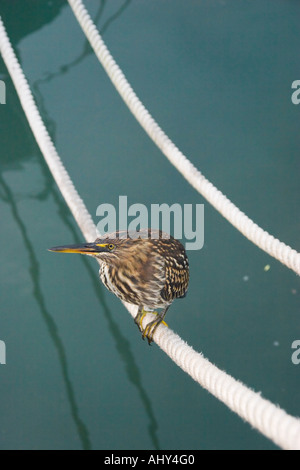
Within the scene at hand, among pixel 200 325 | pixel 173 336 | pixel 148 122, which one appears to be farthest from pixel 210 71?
pixel 173 336

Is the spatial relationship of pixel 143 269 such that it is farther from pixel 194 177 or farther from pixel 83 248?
pixel 194 177

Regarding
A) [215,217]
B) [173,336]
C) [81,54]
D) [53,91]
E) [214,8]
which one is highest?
[214,8]

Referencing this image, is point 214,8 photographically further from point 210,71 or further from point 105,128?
point 105,128

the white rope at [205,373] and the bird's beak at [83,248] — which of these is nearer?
the white rope at [205,373]

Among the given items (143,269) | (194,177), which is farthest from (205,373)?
(194,177)

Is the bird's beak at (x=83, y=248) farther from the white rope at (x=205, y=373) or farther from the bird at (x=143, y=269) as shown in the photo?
the white rope at (x=205, y=373)

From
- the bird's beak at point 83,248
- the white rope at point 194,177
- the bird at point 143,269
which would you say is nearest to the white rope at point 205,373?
the bird at point 143,269
